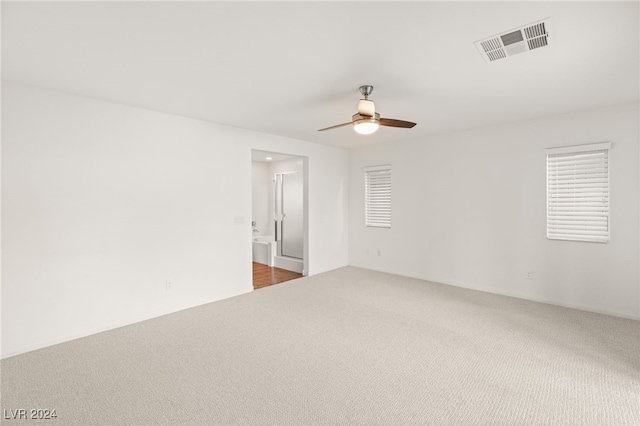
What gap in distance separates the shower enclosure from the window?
4.25m

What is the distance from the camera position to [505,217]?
4.57 metres

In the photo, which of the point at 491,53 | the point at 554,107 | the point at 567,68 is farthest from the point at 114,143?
the point at 554,107

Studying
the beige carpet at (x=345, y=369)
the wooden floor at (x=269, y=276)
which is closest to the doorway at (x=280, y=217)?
the wooden floor at (x=269, y=276)

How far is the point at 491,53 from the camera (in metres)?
2.35

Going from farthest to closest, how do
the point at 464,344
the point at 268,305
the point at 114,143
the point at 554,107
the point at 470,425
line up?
1. the point at 268,305
2. the point at 554,107
3. the point at 114,143
4. the point at 464,344
5. the point at 470,425

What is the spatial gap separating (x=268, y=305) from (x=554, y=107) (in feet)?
14.3

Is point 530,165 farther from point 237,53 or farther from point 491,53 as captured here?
point 237,53

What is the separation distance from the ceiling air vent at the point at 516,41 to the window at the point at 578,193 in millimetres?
2439

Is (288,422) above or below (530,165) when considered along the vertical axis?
below

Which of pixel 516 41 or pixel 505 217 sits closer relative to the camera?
pixel 516 41

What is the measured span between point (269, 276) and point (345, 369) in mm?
3565

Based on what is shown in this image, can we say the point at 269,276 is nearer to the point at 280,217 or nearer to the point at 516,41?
the point at 280,217

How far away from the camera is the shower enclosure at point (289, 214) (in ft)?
21.7

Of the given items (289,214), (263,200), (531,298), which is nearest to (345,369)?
(531,298)
